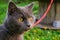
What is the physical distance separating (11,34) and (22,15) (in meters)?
0.37

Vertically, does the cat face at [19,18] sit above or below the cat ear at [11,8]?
below

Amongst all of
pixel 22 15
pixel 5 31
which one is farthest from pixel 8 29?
pixel 22 15

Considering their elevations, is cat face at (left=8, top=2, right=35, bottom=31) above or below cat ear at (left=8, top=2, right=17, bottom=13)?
below

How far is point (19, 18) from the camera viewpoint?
3.49m

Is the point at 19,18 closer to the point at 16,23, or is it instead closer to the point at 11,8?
the point at 16,23

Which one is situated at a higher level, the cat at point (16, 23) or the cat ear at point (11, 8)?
the cat ear at point (11, 8)

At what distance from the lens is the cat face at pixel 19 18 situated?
3.46m

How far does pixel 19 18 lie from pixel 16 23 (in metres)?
0.09

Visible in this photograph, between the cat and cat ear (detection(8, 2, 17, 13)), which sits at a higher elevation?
cat ear (detection(8, 2, 17, 13))

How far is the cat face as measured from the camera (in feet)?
11.4

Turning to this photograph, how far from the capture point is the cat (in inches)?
136

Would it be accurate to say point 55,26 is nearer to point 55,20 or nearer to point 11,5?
point 55,20

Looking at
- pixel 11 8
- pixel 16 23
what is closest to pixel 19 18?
pixel 16 23

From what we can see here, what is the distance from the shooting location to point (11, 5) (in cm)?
354
